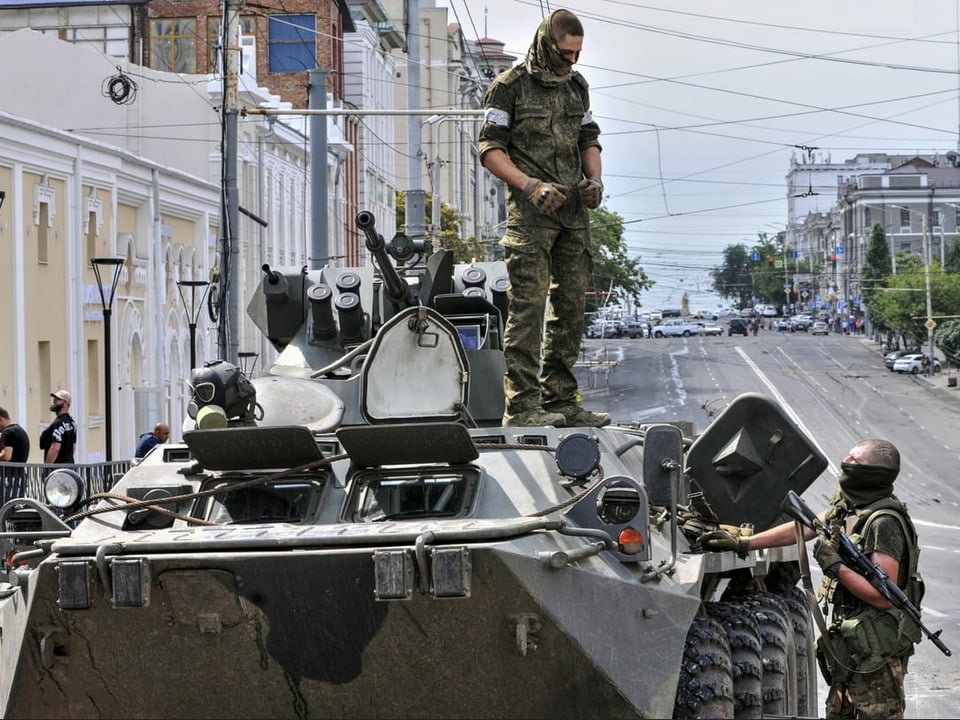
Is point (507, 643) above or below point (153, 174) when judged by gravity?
below

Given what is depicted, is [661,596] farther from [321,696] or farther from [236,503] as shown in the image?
[236,503]

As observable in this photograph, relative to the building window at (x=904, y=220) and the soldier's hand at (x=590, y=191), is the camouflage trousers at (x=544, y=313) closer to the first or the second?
the soldier's hand at (x=590, y=191)

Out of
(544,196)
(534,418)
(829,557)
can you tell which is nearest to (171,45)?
(544,196)

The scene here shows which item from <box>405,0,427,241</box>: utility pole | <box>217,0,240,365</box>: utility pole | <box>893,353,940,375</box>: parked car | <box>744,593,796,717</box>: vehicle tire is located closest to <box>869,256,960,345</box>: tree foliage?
<box>893,353,940,375</box>: parked car

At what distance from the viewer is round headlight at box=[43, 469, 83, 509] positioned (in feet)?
30.6

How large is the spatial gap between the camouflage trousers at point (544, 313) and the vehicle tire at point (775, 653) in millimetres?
1603

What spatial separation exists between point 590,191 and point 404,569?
3.65 meters

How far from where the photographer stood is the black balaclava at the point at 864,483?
8328mm

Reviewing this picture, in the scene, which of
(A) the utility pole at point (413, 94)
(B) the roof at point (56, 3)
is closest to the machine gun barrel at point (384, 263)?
(A) the utility pole at point (413, 94)

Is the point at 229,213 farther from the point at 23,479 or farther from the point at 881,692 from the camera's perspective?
the point at 881,692

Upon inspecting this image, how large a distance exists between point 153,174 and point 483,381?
23325 mm

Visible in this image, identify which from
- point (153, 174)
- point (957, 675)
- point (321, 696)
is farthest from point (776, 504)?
point (153, 174)

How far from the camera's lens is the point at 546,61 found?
35.1 feet

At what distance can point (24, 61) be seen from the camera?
36812 millimetres
